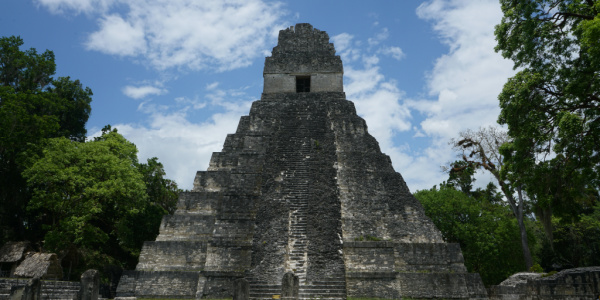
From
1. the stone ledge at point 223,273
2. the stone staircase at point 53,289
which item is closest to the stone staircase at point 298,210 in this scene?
the stone ledge at point 223,273

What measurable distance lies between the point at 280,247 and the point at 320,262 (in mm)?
1068

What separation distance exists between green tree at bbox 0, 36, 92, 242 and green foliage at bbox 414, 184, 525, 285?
1919cm

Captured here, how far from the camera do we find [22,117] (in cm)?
1758

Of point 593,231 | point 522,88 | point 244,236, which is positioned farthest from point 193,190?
point 593,231

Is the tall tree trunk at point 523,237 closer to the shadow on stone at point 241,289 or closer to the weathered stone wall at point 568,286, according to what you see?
the weathered stone wall at point 568,286

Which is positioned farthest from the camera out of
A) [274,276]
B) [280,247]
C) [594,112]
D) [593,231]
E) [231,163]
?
[593,231]

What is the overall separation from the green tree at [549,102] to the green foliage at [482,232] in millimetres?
11658

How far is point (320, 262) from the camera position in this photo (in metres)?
10.5

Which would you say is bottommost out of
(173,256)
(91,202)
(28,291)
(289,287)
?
(28,291)

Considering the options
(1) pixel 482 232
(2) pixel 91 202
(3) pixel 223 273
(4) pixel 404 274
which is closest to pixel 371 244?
(4) pixel 404 274

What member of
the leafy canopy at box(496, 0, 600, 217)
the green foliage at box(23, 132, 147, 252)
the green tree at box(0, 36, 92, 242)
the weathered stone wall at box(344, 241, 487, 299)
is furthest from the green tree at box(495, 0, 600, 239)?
the green tree at box(0, 36, 92, 242)

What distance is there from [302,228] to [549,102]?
652cm

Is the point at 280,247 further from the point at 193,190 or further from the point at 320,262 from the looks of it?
the point at 193,190

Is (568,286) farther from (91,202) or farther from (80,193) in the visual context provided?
(80,193)
